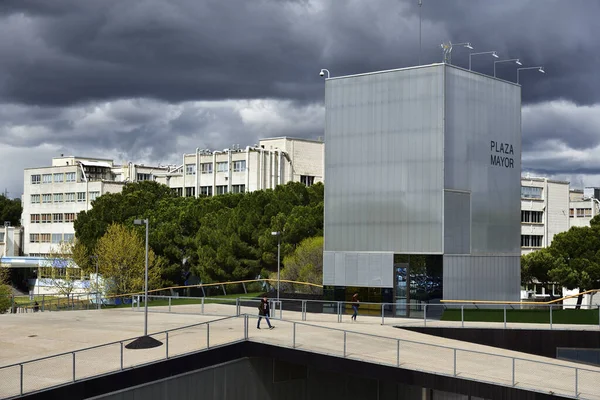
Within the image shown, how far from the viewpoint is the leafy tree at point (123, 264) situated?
80.1 meters

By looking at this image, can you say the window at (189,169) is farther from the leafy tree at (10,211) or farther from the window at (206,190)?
the leafy tree at (10,211)

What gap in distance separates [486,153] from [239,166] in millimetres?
81963

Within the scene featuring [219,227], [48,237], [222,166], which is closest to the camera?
[219,227]

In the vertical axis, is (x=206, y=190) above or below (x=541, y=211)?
above

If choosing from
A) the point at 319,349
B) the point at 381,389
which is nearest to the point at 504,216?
the point at 381,389

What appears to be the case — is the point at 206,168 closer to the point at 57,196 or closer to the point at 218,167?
the point at 218,167

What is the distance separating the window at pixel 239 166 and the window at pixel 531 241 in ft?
137

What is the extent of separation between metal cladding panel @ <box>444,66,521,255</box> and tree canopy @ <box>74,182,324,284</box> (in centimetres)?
3084

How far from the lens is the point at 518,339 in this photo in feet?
117

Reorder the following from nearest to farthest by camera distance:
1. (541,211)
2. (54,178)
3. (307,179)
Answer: (541,211), (307,179), (54,178)

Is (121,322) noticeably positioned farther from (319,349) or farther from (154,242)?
(154,242)

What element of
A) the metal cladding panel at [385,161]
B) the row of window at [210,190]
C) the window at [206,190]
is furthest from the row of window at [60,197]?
the metal cladding panel at [385,161]

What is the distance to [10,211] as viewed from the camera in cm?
17275

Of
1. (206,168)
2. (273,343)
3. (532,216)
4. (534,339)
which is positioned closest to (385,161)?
(534,339)
